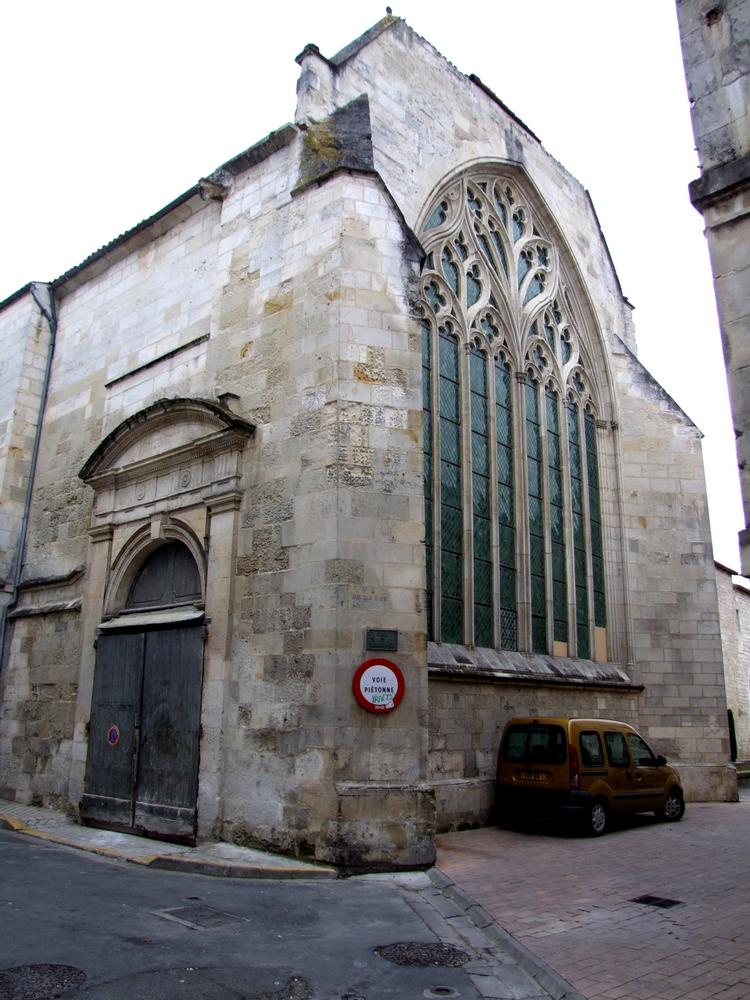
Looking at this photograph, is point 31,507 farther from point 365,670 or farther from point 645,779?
point 645,779

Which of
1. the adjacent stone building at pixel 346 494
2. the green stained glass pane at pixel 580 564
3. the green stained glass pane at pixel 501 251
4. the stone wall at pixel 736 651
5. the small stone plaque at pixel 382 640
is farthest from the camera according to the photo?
the stone wall at pixel 736 651

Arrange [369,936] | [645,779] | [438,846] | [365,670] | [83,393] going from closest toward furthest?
1. [369,936]
2. [365,670]
3. [438,846]
4. [645,779]
5. [83,393]

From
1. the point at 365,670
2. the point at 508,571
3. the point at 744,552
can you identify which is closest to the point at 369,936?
the point at 365,670

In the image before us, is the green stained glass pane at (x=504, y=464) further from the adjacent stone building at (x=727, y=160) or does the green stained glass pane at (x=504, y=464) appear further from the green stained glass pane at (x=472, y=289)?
the adjacent stone building at (x=727, y=160)

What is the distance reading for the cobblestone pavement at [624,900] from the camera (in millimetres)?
4918

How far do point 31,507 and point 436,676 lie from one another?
7751 millimetres

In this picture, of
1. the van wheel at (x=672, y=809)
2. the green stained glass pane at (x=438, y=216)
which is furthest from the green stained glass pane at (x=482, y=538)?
the green stained glass pane at (x=438, y=216)

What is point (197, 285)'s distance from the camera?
11938 mm

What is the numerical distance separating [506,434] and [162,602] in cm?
633

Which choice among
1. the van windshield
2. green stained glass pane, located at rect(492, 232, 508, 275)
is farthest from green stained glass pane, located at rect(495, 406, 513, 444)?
the van windshield

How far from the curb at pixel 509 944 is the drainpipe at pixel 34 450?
8.92 m

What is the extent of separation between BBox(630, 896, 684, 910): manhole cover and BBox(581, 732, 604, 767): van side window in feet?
11.2

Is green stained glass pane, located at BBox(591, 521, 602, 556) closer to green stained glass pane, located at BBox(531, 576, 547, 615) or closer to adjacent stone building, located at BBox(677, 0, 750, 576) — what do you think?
green stained glass pane, located at BBox(531, 576, 547, 615)

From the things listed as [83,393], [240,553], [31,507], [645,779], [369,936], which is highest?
[83,393]
